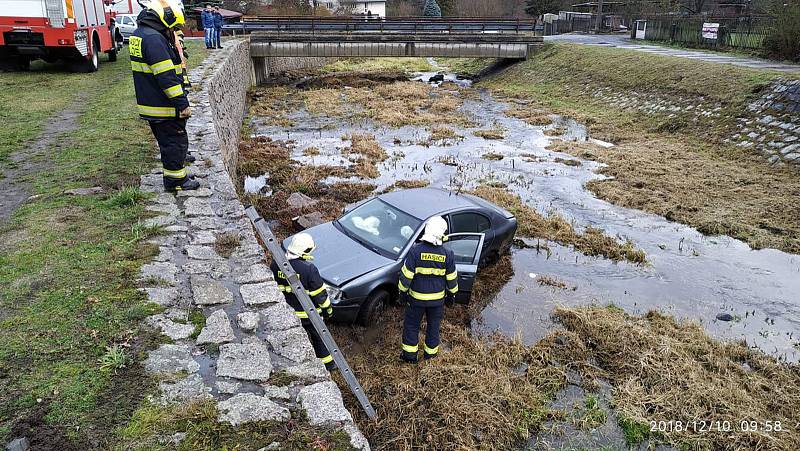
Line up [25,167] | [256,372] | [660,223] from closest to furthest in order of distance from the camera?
1. [256,372]
2. [25,167]
3. [660,223]

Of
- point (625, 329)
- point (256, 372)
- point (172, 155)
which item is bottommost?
point (625, 329)

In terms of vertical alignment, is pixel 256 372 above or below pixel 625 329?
above

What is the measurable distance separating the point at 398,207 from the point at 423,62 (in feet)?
122

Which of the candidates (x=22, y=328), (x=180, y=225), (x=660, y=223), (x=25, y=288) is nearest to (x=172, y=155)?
(x=180, y=225)

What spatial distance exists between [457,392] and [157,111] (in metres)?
4.77

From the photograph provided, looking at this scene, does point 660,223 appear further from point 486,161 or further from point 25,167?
point 25,167

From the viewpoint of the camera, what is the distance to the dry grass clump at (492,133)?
17797 millimetres

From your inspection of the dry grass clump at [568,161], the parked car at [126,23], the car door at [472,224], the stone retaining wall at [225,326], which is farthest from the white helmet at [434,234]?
the parked car at [126,23]

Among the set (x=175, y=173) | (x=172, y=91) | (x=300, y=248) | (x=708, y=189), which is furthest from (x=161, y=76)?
(x=708, y=189)

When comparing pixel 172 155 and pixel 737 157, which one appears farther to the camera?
pixel 737 157

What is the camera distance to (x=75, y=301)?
14.4ft

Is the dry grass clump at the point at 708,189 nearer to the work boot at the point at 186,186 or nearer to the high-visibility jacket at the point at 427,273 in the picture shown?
the high-visibility jacket at the point at 427,273

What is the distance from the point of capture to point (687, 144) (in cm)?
1561

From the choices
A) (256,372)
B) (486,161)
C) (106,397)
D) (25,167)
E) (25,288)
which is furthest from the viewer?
(486,161)
